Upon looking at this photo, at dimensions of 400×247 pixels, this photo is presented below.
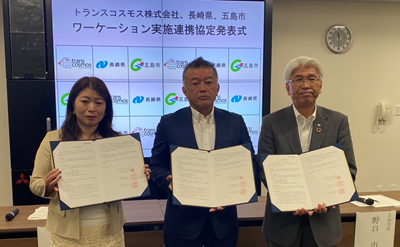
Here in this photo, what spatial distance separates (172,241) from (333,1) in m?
3.65

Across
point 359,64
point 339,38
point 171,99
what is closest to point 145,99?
point 171,99

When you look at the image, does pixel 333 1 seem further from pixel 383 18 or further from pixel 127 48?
pixel 127 48

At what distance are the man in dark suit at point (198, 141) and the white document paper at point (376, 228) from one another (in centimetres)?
108

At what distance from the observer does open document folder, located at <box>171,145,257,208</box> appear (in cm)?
145

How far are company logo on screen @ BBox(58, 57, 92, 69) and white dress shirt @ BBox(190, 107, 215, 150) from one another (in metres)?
1.74

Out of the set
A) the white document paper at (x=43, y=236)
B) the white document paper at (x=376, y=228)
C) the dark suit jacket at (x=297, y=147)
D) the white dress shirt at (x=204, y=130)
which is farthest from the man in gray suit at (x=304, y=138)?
the white document paper at (x=43, y=236)

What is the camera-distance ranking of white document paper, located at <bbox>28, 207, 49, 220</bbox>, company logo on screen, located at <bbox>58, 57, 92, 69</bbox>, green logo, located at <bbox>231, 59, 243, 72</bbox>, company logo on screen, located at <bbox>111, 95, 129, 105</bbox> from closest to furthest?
white document paper, located at <bbox>28, 207, 49, 220</bbox>, company logo on screen, located at <bbox>58, 57, 92, 69</bbox>, company logo on screen, located at <bbox>111, 95, 129, 105</bbox>, green logo, located at <bbox>231, 59, 243, 72</bbox>

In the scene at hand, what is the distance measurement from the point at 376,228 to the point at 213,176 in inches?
56.0

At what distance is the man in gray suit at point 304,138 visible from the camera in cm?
154

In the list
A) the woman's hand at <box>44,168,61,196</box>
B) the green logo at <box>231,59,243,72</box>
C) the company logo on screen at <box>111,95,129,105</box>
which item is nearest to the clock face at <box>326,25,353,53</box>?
the green logo at <box>231,59,243,72</box>

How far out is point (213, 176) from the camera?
1.50 m

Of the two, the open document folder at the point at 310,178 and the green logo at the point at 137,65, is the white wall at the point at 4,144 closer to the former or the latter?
the green logo at the point at 137,65

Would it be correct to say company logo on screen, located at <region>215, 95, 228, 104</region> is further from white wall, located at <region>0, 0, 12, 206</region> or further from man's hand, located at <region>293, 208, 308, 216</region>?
white wall, located at <region>0, 0, 12, 206</region>

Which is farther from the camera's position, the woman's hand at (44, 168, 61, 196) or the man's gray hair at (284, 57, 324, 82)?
the man's gray hair at (284, 57, 324, 82)
